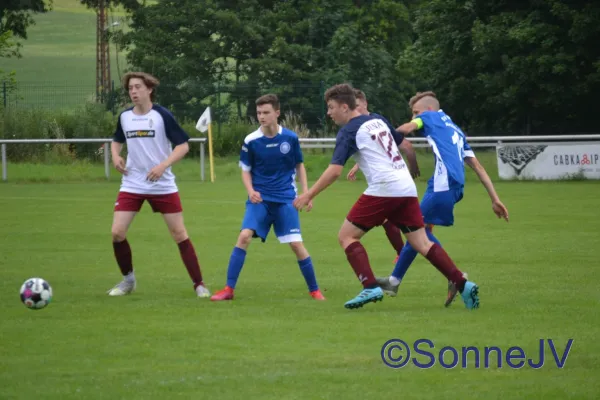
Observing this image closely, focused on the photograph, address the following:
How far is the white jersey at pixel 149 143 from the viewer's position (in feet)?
32.3

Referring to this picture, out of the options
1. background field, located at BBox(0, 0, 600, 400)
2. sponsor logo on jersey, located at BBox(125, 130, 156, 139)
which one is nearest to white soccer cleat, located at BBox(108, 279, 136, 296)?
background field, located at BBox(0, 0, 600, 400)

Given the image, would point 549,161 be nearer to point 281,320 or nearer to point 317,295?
point 317,295

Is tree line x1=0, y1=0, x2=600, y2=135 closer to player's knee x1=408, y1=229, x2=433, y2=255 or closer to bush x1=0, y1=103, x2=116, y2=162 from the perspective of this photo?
bush x1=0, y1=103, x2=116, y2=162

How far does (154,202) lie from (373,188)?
7.31ft

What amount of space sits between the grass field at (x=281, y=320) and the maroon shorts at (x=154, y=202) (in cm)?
79

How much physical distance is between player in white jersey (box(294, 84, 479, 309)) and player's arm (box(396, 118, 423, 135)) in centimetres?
21

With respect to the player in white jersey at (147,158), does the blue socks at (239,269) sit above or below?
below

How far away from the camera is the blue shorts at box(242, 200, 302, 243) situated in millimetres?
9797

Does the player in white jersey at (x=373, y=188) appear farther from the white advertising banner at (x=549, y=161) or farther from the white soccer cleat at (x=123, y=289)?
the white advertising banner at (x=549, y=161)

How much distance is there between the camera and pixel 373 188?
8812 mm

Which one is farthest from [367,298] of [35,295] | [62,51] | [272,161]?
[62,51]

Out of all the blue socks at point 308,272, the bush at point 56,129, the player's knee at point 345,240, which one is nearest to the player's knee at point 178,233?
the blue socks at point 308,272

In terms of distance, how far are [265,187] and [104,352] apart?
3.07m

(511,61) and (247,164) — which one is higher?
(247,164)
